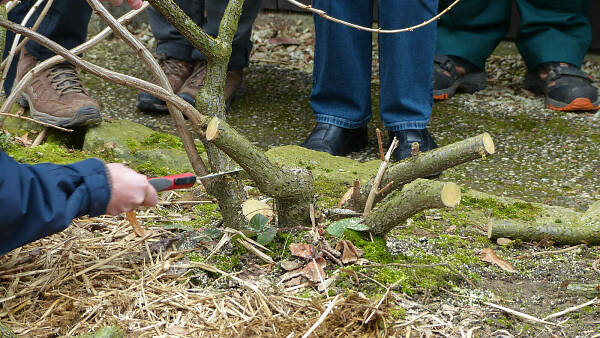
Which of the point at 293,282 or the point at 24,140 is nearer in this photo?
the point at 293,282

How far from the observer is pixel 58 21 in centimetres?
311

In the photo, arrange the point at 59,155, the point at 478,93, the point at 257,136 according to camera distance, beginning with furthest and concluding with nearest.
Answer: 1. the point at 478,93
2. the point at 257,136
3. the point at 59,155

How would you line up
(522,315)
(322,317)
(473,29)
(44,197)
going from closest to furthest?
(44,197)
(322,317)
(522,315)
(473,29)

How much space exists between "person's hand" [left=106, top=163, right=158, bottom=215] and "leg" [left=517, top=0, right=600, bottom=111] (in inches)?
117

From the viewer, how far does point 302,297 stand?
64.6 inches

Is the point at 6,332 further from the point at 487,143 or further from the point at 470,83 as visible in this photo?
the point at 470,83

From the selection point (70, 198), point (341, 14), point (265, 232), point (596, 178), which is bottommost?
point (596, 178)

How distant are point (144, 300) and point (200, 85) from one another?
207 cm

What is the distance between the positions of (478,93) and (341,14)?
4.82 ft

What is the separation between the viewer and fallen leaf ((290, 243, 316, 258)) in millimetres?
1760

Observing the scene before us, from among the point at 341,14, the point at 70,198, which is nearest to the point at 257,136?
the point at 341,14

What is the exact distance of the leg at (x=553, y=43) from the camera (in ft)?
12.6

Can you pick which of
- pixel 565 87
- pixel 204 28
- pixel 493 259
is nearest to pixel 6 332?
pixel 493 259

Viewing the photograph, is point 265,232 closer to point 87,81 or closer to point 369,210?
point 369,210
